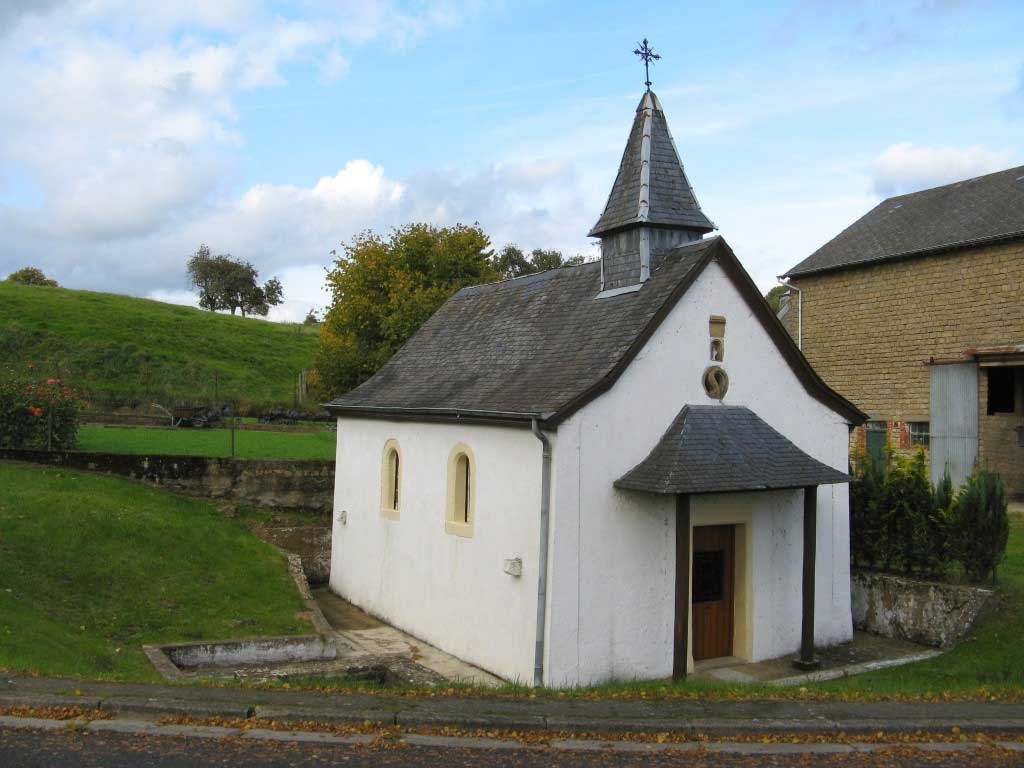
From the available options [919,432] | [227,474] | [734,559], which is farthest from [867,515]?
[227,474]

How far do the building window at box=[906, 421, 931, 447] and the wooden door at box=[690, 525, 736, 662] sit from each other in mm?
14799

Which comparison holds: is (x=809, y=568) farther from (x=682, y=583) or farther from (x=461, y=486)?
(x=461, y=486)

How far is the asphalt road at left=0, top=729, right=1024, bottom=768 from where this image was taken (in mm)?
6816

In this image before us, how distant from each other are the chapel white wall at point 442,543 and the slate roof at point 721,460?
1760 mm

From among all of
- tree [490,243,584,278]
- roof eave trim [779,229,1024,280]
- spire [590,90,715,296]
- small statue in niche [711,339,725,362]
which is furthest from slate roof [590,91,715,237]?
tree [490,243,584,278]

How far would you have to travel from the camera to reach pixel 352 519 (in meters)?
18.5

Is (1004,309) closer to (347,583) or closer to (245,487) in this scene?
(347,583)

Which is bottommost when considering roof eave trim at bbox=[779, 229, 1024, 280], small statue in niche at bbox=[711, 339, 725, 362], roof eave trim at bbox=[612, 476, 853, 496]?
roof eave trim at bbox=[612, 476, 853, 496]

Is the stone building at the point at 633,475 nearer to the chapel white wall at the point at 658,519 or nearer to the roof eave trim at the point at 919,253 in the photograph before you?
the chapel white wall at the point at 658,519

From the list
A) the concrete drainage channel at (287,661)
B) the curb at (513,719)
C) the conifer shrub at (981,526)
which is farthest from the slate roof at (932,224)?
the concrete drainage channel at (287,661)

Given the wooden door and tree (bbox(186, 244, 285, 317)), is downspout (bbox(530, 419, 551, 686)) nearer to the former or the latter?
the wooden door

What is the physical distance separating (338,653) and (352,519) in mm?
5046

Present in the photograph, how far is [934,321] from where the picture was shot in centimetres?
2512

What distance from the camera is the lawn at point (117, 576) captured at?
11656mm
